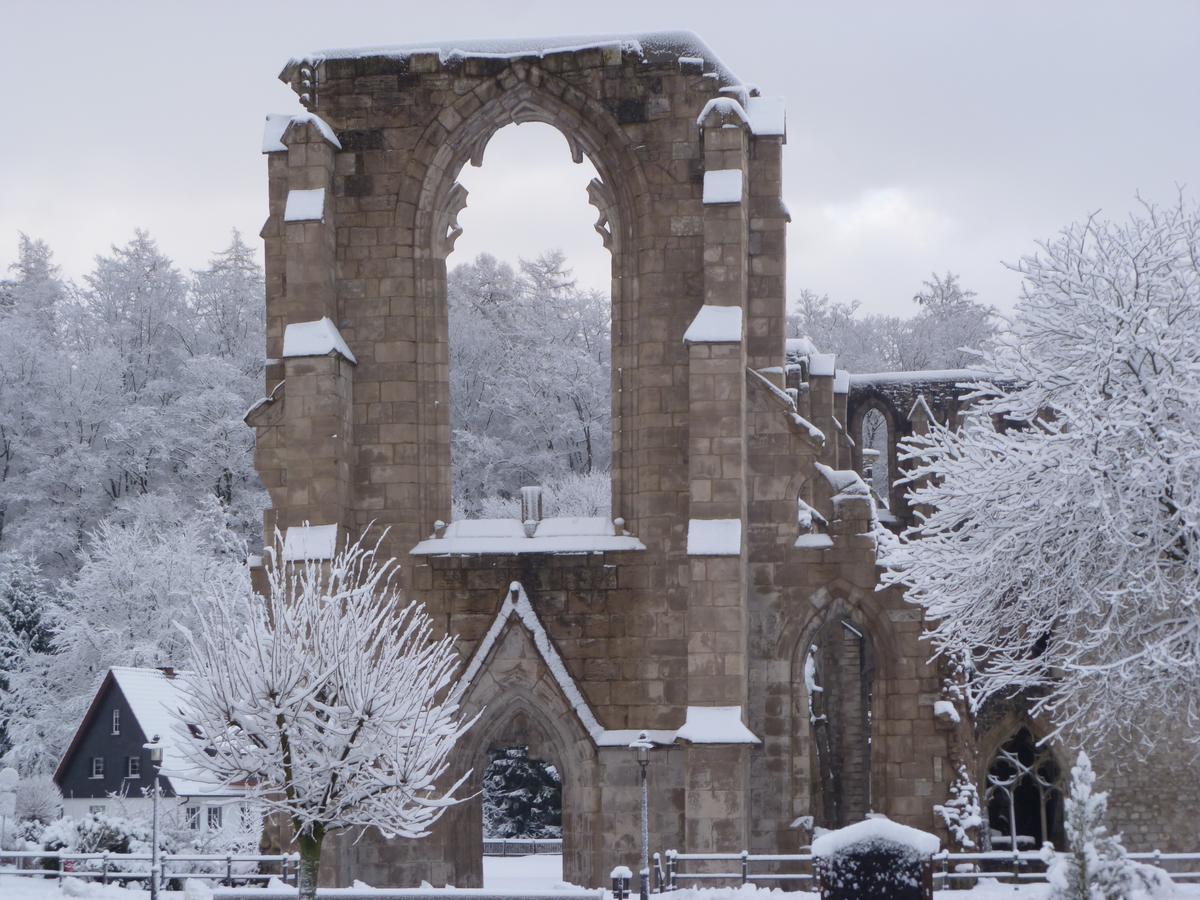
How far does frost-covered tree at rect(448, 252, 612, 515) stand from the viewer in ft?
126

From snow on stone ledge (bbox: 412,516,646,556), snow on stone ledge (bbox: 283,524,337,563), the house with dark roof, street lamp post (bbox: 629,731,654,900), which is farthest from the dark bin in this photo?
the house with dark roof

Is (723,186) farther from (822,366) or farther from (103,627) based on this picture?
(103,627)

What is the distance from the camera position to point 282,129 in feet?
66.5

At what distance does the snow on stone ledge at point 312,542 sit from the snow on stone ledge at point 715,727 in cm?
414

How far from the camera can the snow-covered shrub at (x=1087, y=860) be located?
11.5m

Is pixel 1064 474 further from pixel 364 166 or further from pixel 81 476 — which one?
pixel 81 476

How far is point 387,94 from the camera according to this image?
19.9m

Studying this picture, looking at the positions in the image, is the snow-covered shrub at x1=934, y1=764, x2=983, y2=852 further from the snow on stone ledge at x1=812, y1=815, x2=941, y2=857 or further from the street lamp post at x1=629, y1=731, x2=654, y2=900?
the snow on stone ledge at x1=812, y1=815, x2=941, y2=857

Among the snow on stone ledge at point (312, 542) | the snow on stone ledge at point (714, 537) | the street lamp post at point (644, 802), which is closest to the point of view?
the street lamp post at point (644, 802)

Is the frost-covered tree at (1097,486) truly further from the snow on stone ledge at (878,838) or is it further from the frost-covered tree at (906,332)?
the frost-covered tree at (906,332)

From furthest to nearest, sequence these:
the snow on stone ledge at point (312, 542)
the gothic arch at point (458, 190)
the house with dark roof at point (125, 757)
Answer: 1. the house with dark roof at point (125, 757)
2. the gothic arch at point (458, 190)
3. the snow on stone ledge at point (312, 542)

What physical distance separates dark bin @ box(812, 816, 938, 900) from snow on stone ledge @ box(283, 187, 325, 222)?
9.53 meters

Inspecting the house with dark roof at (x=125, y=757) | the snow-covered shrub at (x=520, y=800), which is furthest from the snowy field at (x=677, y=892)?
the house with dark roof at (x=125, y=757)

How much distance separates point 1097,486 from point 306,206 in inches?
351
